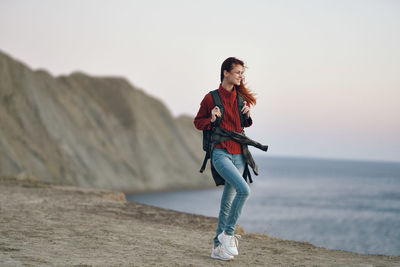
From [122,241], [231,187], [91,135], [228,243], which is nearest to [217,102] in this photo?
[231,187]

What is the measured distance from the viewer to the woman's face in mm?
5637

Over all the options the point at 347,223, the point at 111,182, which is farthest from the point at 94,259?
the point at 111,182

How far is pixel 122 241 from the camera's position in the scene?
22.3 ft

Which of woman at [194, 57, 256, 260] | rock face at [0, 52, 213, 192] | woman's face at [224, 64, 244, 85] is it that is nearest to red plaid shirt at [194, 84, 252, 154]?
woman at [194, 57, 256, 260]

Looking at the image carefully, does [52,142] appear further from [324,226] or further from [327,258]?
[327,258]

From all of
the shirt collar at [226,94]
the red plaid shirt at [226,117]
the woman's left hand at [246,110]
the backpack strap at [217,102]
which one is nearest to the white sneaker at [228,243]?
the red plaid shirt at [226,117]

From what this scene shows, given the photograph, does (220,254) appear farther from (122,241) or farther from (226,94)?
(226,94)

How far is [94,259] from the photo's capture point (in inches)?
215

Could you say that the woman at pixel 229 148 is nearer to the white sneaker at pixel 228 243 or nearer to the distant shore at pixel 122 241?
the white sneaker at pixel 228 243

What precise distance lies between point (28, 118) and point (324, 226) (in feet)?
93.7

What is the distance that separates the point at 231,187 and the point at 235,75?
1.35 metres

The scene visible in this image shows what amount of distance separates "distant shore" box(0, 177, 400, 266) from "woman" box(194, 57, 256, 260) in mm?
303

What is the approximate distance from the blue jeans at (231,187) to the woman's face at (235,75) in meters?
0.84

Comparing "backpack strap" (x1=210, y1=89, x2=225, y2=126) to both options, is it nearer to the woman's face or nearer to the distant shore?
the woman's face
